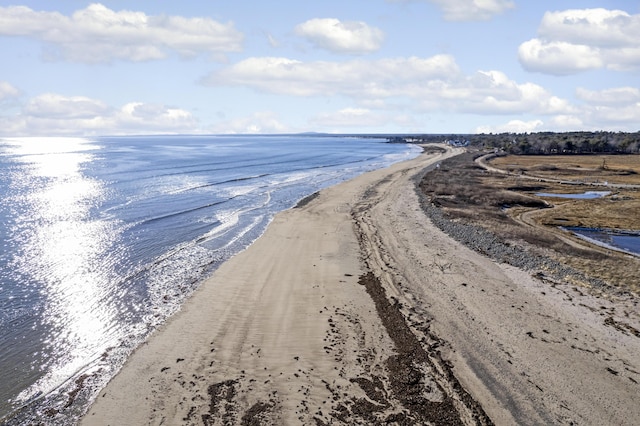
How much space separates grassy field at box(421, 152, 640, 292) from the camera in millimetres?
26984

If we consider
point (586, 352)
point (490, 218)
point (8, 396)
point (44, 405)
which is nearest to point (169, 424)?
point (44, 405)

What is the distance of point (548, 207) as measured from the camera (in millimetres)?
46000

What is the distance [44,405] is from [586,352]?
1862 centimetres

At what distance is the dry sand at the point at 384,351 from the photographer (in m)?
12.9

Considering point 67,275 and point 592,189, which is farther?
point 592,189

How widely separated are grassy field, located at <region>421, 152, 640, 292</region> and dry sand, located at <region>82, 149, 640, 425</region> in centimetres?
568

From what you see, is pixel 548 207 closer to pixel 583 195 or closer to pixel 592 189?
pixel 583 195

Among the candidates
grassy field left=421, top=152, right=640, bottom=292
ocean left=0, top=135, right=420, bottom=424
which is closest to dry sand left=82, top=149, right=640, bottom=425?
ocean left=0, top=135, right=420, bottom=424

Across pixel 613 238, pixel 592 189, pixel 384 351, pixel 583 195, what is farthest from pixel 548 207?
pixel 384 351

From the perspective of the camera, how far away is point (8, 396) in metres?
13.9

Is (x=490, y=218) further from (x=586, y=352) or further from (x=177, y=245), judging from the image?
(x=177, y=245)

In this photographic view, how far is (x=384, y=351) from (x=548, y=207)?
1475 inches

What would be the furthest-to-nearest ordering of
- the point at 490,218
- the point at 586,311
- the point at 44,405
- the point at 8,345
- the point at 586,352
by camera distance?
the point at 490,218 → the point at 586,311 → the point at 8,345 → the point at 586,352 → the point at 44,405

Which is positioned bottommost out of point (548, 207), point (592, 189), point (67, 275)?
point (67, 275)
